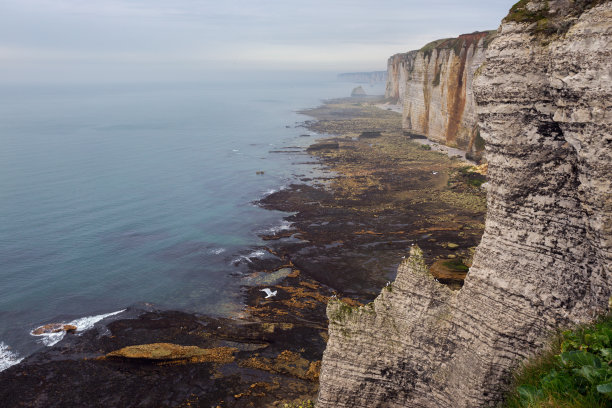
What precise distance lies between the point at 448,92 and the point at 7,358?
2546 inches

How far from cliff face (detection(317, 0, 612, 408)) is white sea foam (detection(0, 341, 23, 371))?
22944 mm

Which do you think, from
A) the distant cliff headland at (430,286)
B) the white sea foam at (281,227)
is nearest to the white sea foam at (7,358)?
the distant cliff headland at (430,286)

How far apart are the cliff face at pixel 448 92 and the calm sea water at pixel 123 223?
25.6m

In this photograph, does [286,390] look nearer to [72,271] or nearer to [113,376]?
[113,376]

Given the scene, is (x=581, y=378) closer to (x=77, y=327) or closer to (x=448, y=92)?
(x=77, y=327)

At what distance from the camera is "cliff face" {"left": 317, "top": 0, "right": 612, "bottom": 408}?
7.62 meters

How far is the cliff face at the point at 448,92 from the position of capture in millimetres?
59022

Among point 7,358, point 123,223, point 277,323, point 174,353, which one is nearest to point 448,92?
point 123,223

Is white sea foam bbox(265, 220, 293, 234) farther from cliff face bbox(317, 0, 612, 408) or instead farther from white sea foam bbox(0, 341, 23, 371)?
cliff face bbox(317, 0, 612, 408)

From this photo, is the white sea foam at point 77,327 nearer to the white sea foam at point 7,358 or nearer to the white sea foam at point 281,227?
the white sea foam at point 7,358

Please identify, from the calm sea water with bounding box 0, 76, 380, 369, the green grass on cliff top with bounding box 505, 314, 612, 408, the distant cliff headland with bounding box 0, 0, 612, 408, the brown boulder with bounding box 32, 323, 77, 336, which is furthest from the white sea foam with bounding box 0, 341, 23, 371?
the green grass on cliff top with bounding box 505, 314, 612, 408

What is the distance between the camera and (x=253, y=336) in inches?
947

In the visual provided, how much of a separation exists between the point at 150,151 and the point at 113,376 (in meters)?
73.4

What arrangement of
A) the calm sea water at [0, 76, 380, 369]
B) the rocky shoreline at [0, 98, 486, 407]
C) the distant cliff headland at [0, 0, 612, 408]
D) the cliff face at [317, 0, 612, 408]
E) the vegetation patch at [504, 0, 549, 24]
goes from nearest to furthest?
1. the cliff face at [317, 0, 612, 408]
2. the distant cliff headland at [0, 0, 612, 408]
3. the vegetation patch at [504, 0, 549, 24]
4. the rocky shoreline at [0, 98, 486, 407]
5. the calm sea water at [0, 76, 380, 369]
